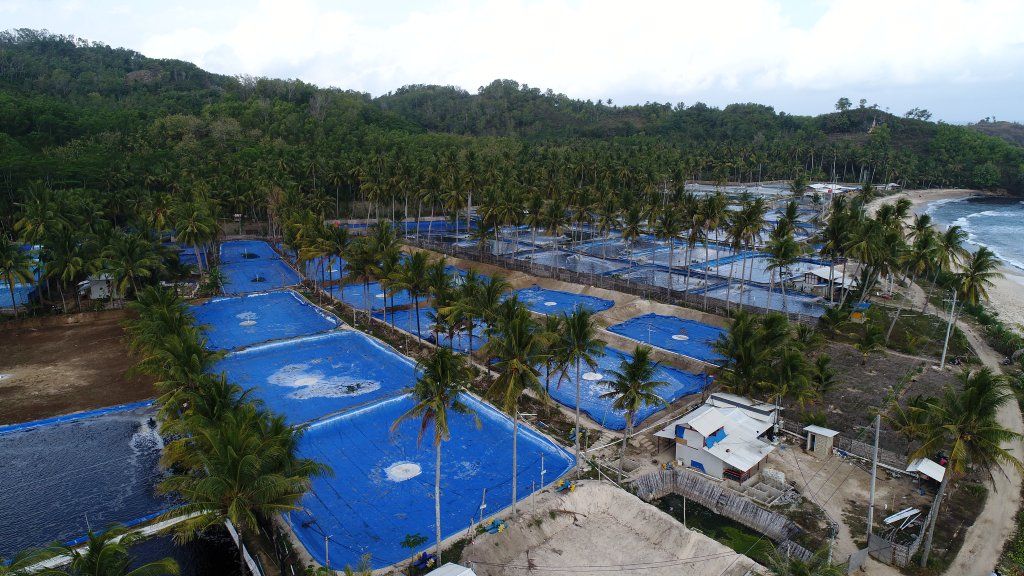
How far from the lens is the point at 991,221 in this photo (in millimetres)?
111312

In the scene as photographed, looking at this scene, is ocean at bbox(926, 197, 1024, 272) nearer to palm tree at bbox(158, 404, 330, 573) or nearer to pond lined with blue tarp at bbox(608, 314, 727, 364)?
pond lined with blue tarp at bbox(608, 314, 727, 364)

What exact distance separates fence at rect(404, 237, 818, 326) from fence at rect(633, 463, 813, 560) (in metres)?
20.5

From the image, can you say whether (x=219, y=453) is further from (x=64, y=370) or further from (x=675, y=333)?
(x=675, y=333)

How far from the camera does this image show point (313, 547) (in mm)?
21672

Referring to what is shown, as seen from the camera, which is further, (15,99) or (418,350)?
(15,99)

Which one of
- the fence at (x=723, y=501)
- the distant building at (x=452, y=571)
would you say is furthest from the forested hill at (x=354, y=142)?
the distant building at (x=452, y=571)

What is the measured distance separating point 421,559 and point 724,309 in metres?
33.1

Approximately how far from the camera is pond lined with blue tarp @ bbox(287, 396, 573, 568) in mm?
22500

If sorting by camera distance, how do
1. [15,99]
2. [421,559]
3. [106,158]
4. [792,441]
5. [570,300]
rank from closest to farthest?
[421,559], [792,441], [570,300], [106,158], [15,99]

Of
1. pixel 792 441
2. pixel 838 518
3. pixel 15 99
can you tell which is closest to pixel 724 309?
pixel 792 441

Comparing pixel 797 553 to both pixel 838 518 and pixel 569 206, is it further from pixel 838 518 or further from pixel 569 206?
pixel 569 206

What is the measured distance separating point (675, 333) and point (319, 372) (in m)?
25.2

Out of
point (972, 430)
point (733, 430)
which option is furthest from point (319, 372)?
point (972, 430)

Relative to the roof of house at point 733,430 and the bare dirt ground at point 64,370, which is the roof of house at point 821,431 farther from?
the bare dirt ground at point 64,370
